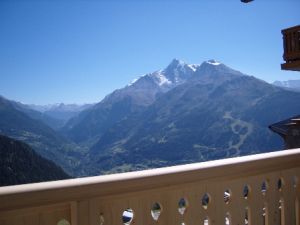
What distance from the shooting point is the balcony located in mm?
7262

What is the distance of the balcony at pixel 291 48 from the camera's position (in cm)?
726

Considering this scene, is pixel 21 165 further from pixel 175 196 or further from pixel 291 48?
pixel 175 196

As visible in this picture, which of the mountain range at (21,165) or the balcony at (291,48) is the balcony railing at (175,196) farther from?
the mountain range at (21,165)

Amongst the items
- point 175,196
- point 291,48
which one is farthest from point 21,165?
point 175,196

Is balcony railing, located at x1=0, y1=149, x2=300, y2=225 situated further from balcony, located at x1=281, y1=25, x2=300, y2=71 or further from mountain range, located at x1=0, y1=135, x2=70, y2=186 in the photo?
mountain range, located at x1=0, y1=135, x2=70, y2=186

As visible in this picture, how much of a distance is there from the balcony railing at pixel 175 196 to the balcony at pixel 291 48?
577 centimetres

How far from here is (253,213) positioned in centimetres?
192

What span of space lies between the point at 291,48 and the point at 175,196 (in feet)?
21.9

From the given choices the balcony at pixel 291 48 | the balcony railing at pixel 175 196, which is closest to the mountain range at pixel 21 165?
the balcony at pixel 291 48

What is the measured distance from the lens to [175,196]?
5.33 ft

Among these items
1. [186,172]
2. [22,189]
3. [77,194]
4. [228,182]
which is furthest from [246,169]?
[22,189]

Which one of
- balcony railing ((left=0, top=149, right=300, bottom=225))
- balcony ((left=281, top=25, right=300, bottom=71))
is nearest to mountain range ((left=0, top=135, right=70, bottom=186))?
balcony ((left=281, top=25, right=300, bottom=71))

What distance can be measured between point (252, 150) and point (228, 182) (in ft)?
633

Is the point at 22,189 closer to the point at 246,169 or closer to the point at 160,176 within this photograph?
the point at 160,176
